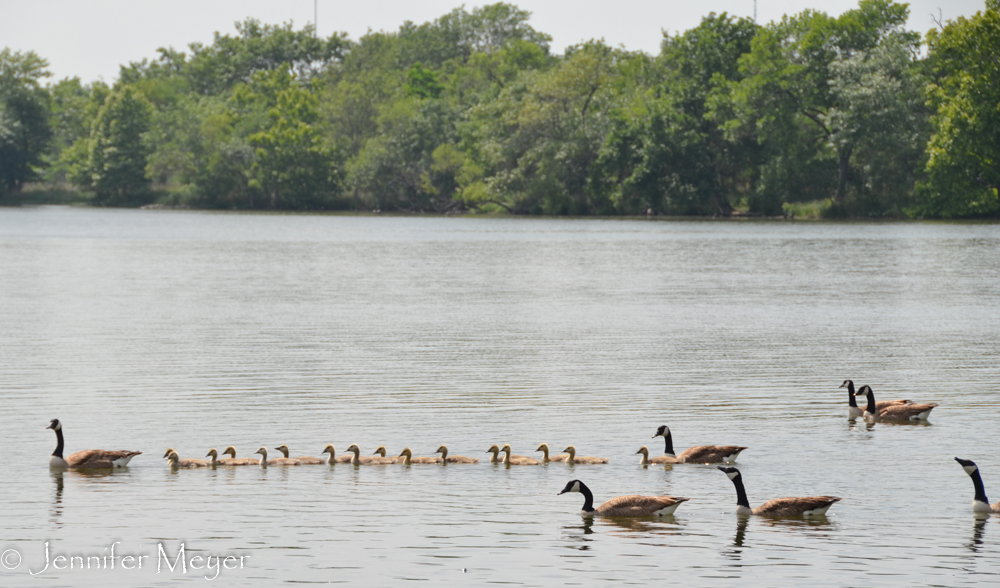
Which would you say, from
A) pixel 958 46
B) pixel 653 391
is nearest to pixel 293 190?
pixel 958 46

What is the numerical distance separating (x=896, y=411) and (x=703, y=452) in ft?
17.2

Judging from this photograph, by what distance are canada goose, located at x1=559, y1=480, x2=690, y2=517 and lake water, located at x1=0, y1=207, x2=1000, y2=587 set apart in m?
0.24

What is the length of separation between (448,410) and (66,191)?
165 metres

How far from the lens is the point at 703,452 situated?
1822cm

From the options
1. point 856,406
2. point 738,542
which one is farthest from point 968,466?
point 856,406

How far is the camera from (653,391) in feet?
81.9

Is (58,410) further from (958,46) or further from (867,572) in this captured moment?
(958,46)

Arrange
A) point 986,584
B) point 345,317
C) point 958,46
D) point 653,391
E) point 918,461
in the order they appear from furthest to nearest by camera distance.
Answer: point 958,46 → point 345,317 → point 653,391 → point 918,461 → point 986,584

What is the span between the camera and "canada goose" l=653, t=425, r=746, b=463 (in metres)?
17.9

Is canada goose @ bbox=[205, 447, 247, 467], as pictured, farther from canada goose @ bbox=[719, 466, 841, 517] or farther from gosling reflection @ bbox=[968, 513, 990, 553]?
gosling reflection @ bbox=[968, 513, 990, 553]

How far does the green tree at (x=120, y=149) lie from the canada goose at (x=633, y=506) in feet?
485

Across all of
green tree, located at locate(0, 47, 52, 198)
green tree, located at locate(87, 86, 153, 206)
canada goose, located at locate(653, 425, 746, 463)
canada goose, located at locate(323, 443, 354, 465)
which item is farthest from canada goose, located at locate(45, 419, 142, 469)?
green tree, located at locate(0, 47, 52, 198)

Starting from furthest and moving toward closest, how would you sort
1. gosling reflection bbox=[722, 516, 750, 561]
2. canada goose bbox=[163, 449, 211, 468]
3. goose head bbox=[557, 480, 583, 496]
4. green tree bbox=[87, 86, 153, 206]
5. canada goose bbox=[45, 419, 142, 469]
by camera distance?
green tree bbox=[87, 86, 153, 206]
canada goose bbox=[163, 449, 211, 468]
canada goose bbox=[45, 419, 142, 469]
goose head bbox=[557, 480, 583, 496]
gosling reflection bbox=[722, 516, 750, 561]

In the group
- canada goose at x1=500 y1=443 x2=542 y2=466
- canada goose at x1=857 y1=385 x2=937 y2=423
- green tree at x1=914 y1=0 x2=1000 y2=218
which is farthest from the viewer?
green tree at x1=914 y1=0 x2=1000 y2=218
